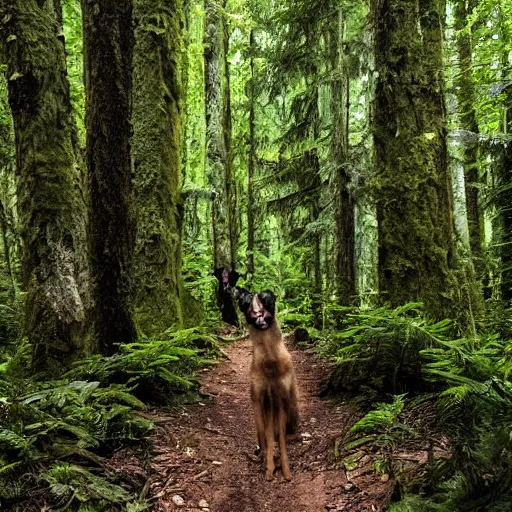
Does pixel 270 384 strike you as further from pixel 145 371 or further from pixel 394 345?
pixel 145 371

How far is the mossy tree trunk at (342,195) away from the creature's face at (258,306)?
21.5 feet

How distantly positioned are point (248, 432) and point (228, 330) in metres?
8.36

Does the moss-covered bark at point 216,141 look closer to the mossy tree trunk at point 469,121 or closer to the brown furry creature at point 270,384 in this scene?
the mossy tree trunk at point 469,121

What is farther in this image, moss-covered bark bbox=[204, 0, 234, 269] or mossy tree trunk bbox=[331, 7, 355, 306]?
moss-covered bark bbox=[204, 0, 234, 269]

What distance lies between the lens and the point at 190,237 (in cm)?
2159

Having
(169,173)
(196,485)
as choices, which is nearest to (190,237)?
(169,173)

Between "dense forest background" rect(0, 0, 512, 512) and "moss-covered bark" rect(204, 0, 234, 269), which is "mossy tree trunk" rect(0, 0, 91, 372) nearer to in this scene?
"dense forest background" rect(0, 0, 512, 512)

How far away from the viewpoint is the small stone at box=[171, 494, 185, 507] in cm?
439

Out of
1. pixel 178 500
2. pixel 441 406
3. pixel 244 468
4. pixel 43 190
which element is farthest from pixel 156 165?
pixel 441 406

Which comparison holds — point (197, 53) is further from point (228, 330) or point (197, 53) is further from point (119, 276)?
point (119, 276)

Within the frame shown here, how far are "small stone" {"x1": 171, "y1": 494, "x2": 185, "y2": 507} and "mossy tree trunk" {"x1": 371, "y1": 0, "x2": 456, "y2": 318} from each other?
3.79 metres

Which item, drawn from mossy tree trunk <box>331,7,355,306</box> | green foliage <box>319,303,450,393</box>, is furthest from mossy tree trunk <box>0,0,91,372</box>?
mossy tree trunk <box>331,7,355,306</box>

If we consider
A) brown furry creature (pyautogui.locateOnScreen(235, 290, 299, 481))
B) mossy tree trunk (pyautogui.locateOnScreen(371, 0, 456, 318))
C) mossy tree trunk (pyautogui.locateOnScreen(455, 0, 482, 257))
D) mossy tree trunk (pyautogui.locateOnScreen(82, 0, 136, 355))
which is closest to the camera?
brown furry creature (pyautogui.locateOnScreen(235, 290, 299, 481))

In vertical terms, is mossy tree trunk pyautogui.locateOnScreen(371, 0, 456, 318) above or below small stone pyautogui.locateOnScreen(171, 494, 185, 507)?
above
